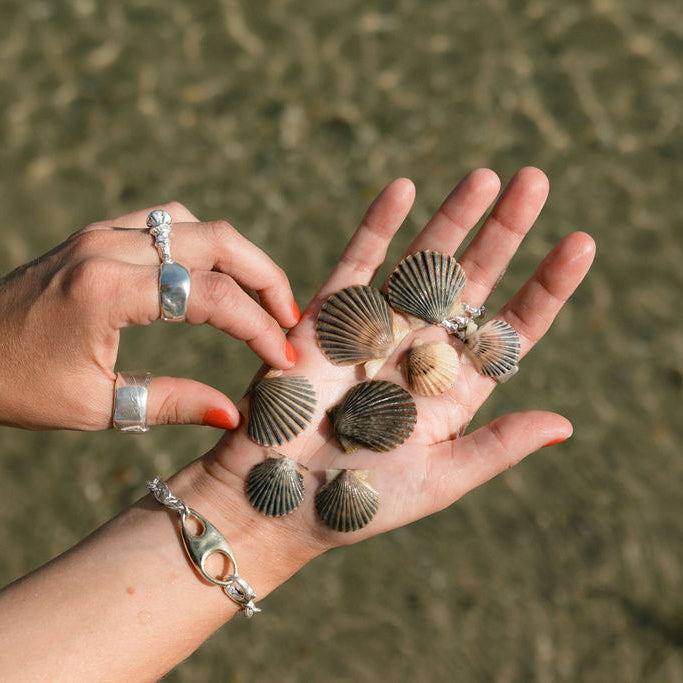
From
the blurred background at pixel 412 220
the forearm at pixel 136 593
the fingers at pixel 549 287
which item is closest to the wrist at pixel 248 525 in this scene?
the forearm at pixel 136 593

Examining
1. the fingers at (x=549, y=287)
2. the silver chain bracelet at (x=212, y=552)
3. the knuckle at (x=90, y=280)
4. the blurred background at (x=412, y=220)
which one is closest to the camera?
the knuckle at (x=90, y=280)

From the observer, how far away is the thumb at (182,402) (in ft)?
7.89

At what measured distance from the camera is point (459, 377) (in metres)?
3.07

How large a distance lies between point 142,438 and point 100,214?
1.81 m

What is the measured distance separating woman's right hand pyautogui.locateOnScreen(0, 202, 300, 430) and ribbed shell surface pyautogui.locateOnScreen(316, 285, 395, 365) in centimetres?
46

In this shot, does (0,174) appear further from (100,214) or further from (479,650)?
(479,650)

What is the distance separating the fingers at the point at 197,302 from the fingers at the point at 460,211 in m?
1.11

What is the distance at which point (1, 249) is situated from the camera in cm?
514

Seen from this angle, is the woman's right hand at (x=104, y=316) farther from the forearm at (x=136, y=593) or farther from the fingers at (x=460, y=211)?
the fingers at (x=460, y=211)

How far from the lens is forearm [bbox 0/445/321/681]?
7.94 ft

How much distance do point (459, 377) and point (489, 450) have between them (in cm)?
50

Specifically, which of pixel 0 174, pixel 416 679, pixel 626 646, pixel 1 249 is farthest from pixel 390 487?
pixel 0 174

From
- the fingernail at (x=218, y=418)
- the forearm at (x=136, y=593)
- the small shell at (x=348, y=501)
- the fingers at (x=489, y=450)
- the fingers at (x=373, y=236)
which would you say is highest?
the fingers at (x=373, y=236)

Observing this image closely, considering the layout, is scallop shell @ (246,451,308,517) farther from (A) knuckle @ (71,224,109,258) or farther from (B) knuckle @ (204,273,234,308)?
(A) knuckle @ (71,224,109,258)
